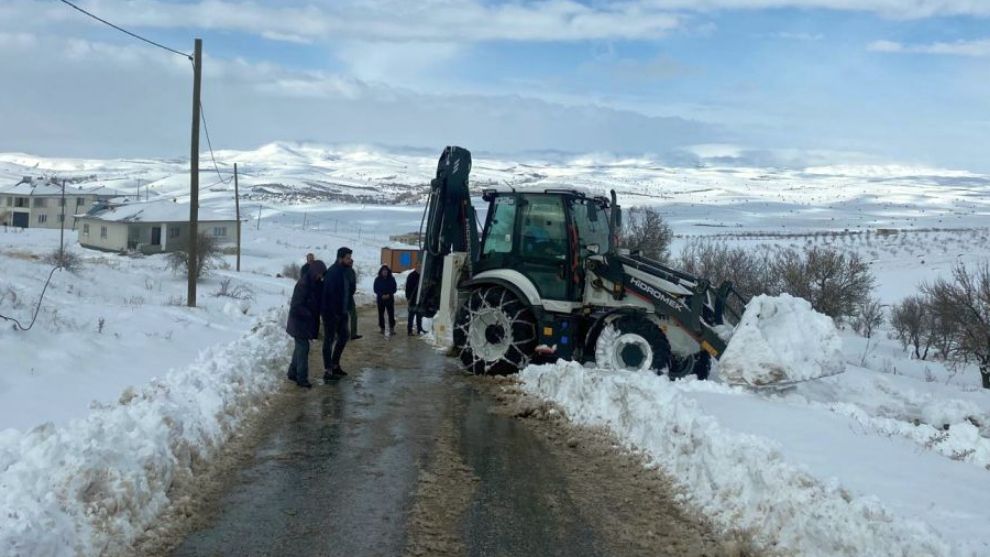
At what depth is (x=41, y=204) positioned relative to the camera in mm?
98562

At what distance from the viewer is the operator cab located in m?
12.3

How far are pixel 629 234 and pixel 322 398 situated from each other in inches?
1043

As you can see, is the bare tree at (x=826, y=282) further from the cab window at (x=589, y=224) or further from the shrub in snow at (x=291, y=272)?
the shrub in snow at (x=291, y=272)

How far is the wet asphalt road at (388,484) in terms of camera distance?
5.64 meters

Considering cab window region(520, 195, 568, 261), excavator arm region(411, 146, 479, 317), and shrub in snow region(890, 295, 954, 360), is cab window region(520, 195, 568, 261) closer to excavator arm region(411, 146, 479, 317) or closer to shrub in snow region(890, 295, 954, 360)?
excavator arm region(411, 146, 479, 317)

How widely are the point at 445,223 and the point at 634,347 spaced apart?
4992mm

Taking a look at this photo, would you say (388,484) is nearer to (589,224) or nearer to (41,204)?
(589,224)

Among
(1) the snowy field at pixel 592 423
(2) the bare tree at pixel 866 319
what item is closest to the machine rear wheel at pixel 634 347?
(1) the snowy field at pixel 592 423

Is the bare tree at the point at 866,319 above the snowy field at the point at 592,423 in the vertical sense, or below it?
below

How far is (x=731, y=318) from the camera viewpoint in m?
12.5

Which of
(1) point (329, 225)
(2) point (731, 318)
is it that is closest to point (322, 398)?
(2) point (731, 318)

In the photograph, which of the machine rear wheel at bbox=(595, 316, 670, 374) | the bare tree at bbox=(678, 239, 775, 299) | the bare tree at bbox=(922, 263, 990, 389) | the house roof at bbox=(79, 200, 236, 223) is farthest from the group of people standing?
the house roof at bbox=(79, 200, 236, 223)

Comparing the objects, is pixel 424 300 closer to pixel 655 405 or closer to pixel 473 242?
pixel 473 242

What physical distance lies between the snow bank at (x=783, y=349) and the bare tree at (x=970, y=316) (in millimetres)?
11551
